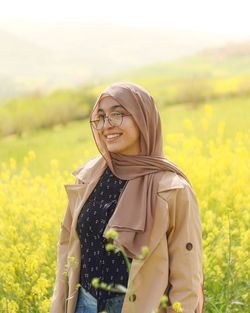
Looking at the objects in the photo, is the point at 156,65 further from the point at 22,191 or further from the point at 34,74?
the point at 22,191

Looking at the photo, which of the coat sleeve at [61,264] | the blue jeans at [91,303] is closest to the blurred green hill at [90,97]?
the coat sleeve at [61,264]

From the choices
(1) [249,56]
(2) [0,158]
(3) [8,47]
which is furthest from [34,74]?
(2) [0,158]

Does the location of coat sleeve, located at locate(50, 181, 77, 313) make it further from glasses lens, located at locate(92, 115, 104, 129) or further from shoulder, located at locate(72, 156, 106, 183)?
glasses lens, located at locate(92, 115, 104, 129)

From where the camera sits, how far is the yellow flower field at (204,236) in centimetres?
421

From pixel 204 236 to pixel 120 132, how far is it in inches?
87.9

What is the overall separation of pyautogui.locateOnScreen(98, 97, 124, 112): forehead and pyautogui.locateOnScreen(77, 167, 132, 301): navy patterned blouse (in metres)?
0.27

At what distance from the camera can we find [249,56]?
17.7 meters

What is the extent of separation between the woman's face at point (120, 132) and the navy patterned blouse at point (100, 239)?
0.13m

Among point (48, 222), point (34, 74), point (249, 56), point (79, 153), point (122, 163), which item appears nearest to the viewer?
point (122, 163)

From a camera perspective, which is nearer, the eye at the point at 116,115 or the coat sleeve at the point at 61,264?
the eye at the point at 116,115

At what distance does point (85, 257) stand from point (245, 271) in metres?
1.71

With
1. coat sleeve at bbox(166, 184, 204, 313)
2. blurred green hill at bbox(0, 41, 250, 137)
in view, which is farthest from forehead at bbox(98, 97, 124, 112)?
blurred green hill at bbox(0, 41, 250, 137)

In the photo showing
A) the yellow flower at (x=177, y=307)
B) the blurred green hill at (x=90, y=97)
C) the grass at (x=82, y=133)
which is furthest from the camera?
the blurred green hill at (x=90, y=97)

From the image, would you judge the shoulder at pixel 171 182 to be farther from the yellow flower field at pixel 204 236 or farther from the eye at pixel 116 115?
the yellow flower field at pixel 204 236
